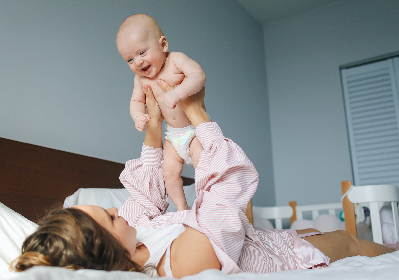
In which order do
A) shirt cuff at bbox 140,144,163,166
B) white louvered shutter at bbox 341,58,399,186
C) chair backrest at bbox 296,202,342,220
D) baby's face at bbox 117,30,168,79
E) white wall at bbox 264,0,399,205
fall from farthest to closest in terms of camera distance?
white wall at bbox 264,0,399,205 < white louvered shutter at bbox 341,58,399,186 < chair backrest at bbox 296,202,342,220 < shirt cuff at bbox 140,144,163,166 < baby's face at bbox 117,30,168,79

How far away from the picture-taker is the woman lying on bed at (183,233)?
520 mm

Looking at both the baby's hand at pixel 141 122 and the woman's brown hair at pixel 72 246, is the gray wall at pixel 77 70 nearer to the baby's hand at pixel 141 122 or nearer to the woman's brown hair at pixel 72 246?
the baby's hand at pixel 141 122

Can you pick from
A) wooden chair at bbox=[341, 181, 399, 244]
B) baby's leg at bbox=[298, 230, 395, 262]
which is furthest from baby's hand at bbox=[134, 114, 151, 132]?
wooden chair at bbox=[341, 181, 399, 244]

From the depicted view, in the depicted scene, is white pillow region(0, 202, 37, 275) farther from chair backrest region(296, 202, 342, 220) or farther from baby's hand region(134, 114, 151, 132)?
chair backrest region(296, 202, 342, 220)

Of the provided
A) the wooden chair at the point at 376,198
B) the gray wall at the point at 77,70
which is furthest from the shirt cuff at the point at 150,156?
the wooden chair at the point at 376,198

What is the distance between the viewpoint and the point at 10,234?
717mm

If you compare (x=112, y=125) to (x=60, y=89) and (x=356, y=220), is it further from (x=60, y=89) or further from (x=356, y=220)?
(x=356, y=220)

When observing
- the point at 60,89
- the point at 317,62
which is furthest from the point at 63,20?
the point at 317,62

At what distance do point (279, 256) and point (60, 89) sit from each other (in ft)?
3.30

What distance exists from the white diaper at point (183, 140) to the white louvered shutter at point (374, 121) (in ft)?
7.11

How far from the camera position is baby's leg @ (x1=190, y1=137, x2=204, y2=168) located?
0.90 metres

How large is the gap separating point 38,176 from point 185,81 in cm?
61

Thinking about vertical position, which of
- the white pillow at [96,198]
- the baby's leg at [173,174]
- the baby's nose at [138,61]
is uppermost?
the baby's nose at [138,61]

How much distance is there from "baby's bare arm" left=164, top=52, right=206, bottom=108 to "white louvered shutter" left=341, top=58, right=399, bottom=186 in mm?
2241
